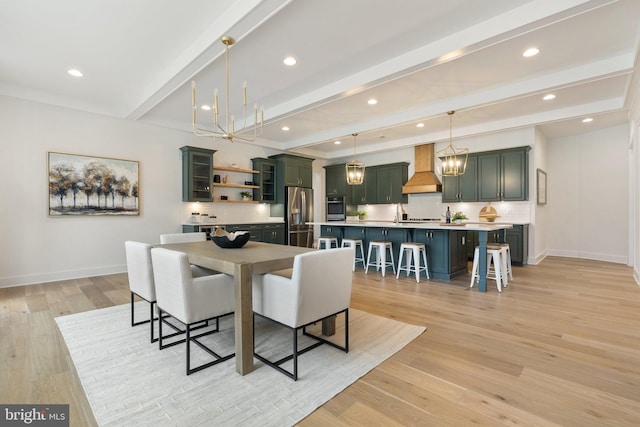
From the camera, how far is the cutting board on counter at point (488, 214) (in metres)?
6.51

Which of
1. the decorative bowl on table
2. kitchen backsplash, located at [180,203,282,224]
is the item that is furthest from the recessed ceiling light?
the decorative bowl on table

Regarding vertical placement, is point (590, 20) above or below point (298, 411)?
above

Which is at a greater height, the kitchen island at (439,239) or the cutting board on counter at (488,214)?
the cutting board on counter at (488,214)

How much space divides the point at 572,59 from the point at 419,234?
296cm

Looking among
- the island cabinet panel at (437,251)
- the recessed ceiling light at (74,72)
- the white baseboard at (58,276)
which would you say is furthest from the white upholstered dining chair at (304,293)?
the white baseboard at (58,276)

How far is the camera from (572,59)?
359cm

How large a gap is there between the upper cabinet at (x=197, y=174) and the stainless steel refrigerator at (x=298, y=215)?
1.99 m

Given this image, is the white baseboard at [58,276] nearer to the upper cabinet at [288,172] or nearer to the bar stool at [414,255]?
the upper cabinet at [288,172]

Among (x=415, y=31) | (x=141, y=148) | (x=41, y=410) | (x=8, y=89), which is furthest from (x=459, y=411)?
(x=8, y=89)

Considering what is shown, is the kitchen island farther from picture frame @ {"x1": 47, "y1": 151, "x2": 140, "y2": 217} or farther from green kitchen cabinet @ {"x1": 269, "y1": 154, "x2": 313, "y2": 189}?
picture frame @ {"x1": 47, "y1": 151, "x2": 140, "y2": 217}

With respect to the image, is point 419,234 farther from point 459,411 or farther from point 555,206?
point 555,206

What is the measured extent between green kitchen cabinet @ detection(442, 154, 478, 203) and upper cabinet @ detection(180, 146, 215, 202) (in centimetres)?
522

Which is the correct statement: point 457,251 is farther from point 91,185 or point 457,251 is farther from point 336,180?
point 91,185

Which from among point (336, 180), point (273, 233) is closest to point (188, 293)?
point (273, 233)
